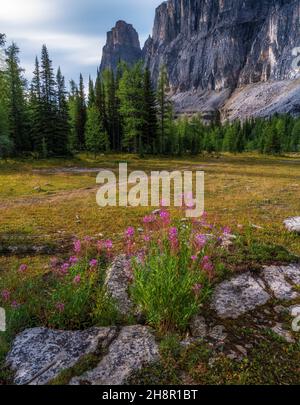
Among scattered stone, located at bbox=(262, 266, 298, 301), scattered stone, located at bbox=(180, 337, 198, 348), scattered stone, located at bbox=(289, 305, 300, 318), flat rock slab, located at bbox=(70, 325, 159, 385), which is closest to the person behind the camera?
flat rock slab, located at bbox=(70, 325, 159, 385)

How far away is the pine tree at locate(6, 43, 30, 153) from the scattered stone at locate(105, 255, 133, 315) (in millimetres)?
42879

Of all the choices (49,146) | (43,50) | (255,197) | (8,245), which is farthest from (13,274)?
(43,50)

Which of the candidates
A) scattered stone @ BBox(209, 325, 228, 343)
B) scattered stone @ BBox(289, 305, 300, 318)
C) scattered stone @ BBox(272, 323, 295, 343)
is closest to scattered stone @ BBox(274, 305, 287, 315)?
scattered stone @ BBox(289, 305, 300, 318)

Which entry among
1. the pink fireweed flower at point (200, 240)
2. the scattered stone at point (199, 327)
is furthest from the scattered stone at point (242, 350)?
the pink fireweed flower at point (200, 240)

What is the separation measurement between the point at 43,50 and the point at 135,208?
43.7 metres

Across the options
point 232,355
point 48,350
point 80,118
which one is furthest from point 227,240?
point 80,118

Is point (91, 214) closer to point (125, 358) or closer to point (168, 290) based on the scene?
point (168, 290)

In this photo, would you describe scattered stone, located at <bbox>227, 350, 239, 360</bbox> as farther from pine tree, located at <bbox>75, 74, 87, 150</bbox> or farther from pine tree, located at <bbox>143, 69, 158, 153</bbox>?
pine tree, located at <bbox>75, 74, 87, 150</bbox>

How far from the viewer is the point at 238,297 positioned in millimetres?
5887

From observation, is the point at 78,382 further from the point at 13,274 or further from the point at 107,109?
the point at 107,109

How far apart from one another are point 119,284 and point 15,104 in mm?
45503

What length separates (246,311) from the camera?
546cm

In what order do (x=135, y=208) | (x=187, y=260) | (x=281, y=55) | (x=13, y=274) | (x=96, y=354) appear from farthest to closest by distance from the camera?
1. (x=281, y=55)
2. (x=135, y=208)
3. (x=13, y=274)
4. (x=187, y=260)
5. (x=96, y=354)

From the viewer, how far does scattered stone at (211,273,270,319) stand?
545cm
